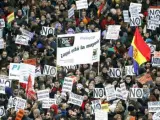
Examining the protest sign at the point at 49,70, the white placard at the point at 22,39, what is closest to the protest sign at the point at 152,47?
the protest sign at the point at 49,70

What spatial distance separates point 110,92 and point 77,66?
163 centimetres

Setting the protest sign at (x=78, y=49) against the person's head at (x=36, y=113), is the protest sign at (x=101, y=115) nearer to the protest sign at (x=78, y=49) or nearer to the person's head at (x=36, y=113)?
the person's head at (x=36, y=113)

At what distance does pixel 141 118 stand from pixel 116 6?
18.3ft

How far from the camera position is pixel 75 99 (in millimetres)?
27094

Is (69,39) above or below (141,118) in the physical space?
above

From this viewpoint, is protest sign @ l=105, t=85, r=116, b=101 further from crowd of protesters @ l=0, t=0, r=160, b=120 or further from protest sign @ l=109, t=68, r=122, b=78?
protest sign @ l=109, t=68, r=122, b=78

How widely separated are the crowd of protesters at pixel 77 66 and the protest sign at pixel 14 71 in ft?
0.70

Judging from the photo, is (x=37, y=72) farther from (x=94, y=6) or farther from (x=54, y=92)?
(x=94, y=6)

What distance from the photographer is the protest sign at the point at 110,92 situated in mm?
27156

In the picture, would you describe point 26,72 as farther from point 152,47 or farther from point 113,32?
point 152,47

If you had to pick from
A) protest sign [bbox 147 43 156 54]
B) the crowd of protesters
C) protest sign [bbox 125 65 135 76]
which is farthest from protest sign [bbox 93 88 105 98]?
protest sign [bbox 147 43 156 54]

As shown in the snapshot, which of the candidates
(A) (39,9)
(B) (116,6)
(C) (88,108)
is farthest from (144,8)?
(C) (88,108)

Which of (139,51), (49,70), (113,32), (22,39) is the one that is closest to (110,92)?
(139,51)

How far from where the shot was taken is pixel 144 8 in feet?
101
